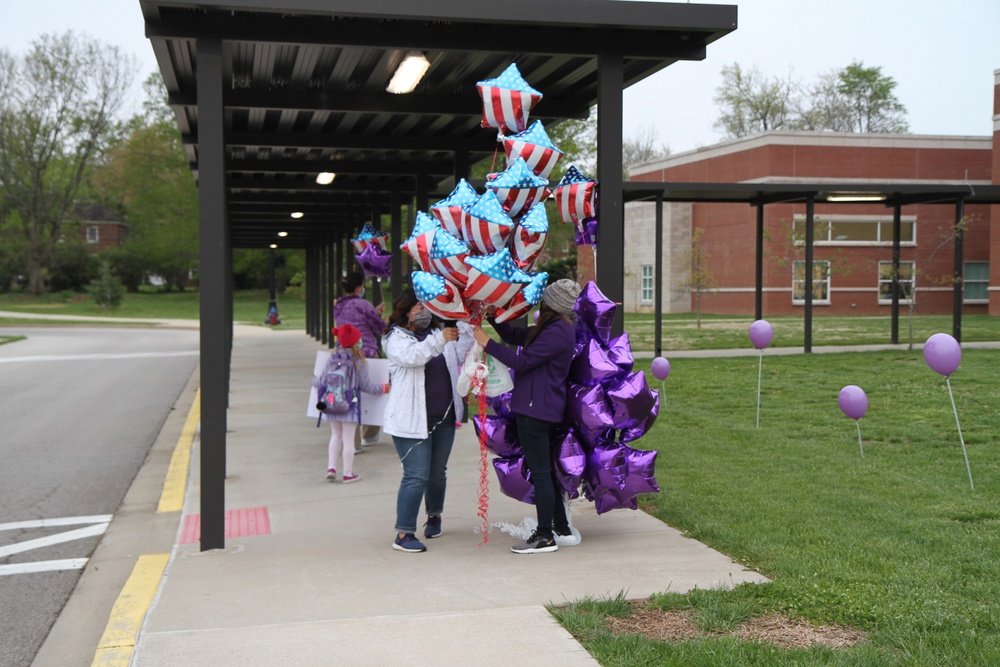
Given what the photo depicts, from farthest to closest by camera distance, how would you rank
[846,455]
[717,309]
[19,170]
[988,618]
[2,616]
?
[19,170]
[717,309]
[846,455]
[2,616]
[988,618]

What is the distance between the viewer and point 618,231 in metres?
7.89

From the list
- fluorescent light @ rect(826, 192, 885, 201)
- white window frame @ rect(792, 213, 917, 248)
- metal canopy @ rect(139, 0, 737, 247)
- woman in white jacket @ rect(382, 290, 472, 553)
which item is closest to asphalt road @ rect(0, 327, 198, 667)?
woman in white jacket @ rect(382, 290, 472, 553)

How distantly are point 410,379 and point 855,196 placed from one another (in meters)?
17.6

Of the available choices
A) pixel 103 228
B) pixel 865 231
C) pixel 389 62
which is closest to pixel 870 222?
pixel 865 231

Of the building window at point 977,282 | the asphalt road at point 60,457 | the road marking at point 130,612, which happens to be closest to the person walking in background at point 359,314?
the asphalt road at point 60,457

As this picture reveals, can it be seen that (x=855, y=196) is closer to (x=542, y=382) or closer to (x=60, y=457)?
(x=60, y=457)

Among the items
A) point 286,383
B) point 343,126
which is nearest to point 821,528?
point 343,126

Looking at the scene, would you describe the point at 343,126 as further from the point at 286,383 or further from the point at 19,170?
the point at 19,170

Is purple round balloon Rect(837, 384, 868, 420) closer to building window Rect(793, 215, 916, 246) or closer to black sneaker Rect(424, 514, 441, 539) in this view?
black sneaker Rect(424, 514, 441, 539)

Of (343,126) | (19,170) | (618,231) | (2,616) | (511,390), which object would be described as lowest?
(2,616)

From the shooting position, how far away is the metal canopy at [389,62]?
701cm

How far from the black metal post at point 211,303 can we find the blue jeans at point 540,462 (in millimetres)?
2110

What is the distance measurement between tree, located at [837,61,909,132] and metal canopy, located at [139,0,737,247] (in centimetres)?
6473

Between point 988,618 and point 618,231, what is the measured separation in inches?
161
